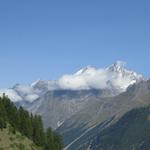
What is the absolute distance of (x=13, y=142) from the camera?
2630 inches

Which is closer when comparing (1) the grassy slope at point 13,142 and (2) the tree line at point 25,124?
(1) the grassy slope at point 13,142

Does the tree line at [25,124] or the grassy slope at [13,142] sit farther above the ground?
the tree line at [25,124]

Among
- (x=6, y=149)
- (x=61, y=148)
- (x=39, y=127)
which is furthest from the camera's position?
(x=61, y=148)

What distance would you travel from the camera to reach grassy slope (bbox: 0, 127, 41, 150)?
64.5m

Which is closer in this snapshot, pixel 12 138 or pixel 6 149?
pixel 6 149

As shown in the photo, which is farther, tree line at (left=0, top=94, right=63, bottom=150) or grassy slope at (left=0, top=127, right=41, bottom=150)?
tree line at (left=0, top=94, right=63, bottom=150)

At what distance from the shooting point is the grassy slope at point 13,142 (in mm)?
64469

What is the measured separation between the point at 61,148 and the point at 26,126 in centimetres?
1547

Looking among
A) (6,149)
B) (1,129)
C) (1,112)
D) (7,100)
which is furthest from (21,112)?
(6,149)

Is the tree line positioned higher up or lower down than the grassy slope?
higher up

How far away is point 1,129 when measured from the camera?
6931 centimetres

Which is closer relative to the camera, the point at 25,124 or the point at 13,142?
the point at 13,142

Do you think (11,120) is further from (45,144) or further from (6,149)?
(6,149)

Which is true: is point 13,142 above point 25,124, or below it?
below
